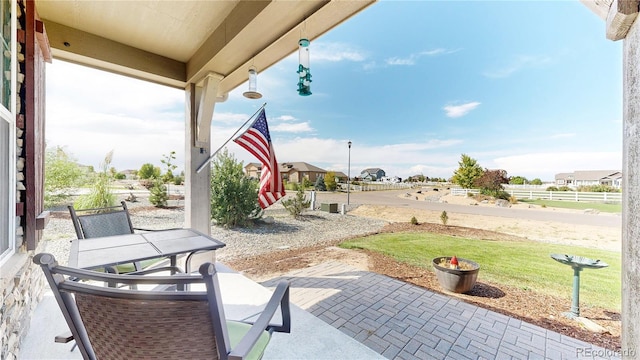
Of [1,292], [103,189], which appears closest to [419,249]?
[1,292]

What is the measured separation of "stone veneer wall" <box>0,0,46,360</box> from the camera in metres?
1.32

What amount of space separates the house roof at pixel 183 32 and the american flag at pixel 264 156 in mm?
774

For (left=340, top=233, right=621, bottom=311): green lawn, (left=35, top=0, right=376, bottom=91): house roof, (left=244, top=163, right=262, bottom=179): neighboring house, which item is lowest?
(left=340, top=233, right=621, bottom=311): green lawn

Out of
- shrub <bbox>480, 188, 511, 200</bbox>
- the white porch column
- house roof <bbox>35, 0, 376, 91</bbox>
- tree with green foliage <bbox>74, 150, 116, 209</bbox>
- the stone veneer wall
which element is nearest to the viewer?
the white porch column

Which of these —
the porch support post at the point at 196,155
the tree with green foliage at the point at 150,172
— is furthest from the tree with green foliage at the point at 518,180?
the tree with green foliage at the point at 150,172

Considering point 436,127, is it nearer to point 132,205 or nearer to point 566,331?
point 566,331

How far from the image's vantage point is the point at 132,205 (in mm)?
6129

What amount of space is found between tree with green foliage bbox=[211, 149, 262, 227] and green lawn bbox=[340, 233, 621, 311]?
122 inches

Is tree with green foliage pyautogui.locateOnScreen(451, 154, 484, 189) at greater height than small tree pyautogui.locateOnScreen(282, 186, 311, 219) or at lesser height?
greater

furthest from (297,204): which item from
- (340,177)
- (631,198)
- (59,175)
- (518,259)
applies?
(631,198)

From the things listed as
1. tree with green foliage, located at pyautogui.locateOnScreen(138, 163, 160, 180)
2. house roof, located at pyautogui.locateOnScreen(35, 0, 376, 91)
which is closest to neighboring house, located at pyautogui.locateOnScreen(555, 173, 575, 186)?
house roof, located at pyautogui.locateOnScreen(35, 0, 376, 91)

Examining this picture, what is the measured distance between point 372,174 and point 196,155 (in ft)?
22.7

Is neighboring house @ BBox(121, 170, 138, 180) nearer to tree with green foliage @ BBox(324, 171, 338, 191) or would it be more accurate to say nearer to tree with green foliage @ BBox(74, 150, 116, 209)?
tree with green foliage @ BBox(74, 150, 116, 209)

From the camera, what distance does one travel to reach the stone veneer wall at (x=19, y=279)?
52.1 inches
